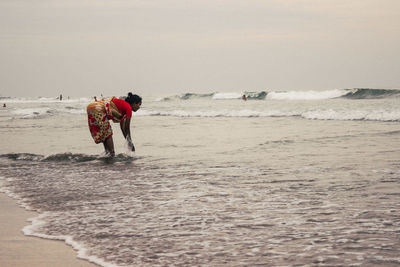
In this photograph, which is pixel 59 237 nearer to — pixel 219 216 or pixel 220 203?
pixel 219 216

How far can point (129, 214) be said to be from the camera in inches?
197

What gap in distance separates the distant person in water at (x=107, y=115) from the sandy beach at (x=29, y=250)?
5.51 meters

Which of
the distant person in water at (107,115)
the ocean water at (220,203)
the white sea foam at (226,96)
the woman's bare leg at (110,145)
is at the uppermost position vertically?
the white sea foam at (226,96)

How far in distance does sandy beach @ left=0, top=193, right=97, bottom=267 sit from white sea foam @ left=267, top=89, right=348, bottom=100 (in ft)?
194

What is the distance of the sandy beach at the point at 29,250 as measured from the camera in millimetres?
3475

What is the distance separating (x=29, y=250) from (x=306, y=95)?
2617 inches

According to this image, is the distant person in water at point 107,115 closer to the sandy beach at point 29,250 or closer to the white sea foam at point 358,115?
the sandy beach at point 29,250

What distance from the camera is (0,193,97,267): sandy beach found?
3.47 metres

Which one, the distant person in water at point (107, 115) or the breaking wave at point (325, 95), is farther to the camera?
the breaking wave at point (325, 95)

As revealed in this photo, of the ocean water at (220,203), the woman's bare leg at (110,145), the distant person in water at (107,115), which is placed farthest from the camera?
the woman's bare leg at (110,145)

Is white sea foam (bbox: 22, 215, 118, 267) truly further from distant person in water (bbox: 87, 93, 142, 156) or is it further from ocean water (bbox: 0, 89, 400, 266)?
distant person in water (bbox: 87, 93, 142, 156)

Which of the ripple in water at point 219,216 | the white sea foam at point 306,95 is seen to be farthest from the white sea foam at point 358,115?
the white sea foam at point 306,95

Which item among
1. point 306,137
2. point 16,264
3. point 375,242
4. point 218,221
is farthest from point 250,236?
point 306,137

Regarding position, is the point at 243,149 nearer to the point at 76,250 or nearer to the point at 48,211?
the point at 48,211
